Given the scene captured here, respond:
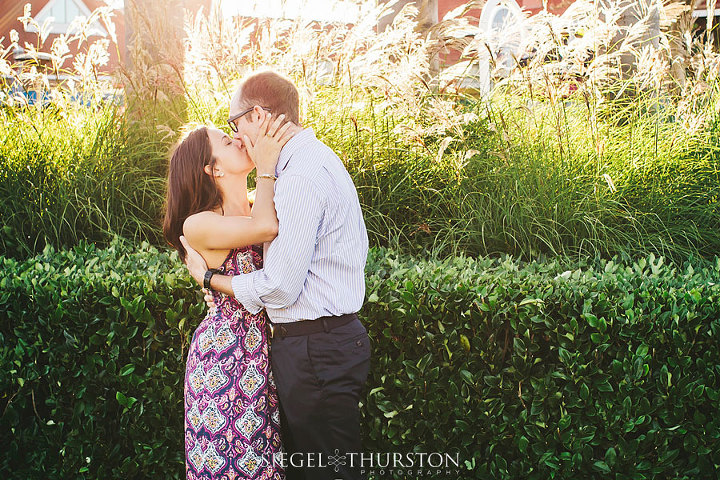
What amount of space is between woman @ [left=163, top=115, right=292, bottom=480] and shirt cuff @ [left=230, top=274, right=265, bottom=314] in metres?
0.14

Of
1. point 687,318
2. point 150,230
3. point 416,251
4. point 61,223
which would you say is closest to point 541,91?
point 416,251

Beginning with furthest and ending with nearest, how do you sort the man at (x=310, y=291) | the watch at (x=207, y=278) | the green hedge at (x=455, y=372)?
the green hedge at (x=455, y=372) → the watch at (x=207, y=278) → the man at (x=310, y=291)

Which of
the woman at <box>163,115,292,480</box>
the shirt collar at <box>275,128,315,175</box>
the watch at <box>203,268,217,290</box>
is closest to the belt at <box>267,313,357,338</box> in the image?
the woman at <box>163,115,292,480</box>

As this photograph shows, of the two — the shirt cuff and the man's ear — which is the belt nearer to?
the shirt cuff

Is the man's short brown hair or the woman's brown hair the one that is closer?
the man's short brown hair

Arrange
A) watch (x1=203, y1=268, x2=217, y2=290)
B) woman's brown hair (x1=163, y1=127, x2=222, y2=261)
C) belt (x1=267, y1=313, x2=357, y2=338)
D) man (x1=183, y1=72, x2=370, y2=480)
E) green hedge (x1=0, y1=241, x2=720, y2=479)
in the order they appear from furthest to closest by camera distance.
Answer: green hedge (x1=0, y1=241, x2=720, y2=479)
woman's brown hair (x1=163, y1=127, x2=222, y2=261)
watch (x1=203, y1=268, x2=217, y2=290)
belt (x1=267, y1=313, x2=357, y2=338)
man (x1=183, y1=72, x2=370, y2=480)

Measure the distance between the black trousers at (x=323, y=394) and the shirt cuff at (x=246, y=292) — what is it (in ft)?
0.58

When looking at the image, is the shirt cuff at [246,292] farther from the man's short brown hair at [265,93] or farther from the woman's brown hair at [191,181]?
the man's short brown hair at [265,93]

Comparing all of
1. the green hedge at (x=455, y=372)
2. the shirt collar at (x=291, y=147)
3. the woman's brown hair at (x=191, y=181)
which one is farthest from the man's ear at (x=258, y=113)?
the green hedge at (x=455, y=372)

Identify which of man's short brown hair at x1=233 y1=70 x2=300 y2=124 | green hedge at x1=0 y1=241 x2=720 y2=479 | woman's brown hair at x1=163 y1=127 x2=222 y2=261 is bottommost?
green hedge at x1=0 y1=241 x2=720 y2=479

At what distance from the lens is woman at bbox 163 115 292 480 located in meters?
2.55

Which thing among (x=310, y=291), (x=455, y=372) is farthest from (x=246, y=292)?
(x=455, y=372)

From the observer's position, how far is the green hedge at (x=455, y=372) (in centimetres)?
322

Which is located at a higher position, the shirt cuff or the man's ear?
the man's ear
